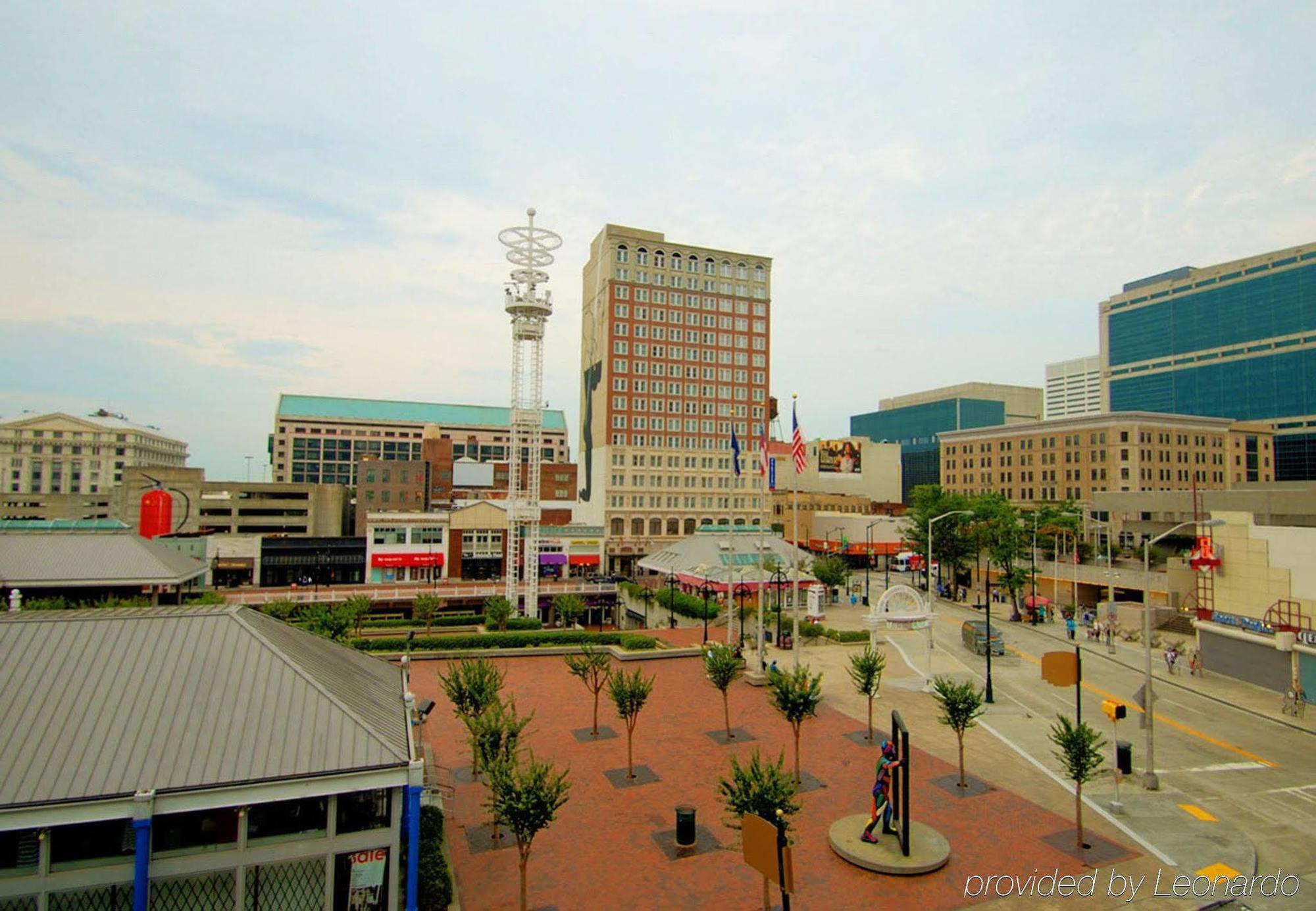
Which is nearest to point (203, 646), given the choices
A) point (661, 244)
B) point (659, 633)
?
point (659, 633)

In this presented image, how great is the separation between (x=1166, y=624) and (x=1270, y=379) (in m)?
120

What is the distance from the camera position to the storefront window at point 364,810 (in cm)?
1405

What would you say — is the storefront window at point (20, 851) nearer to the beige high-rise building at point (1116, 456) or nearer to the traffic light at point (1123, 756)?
the traffic light at point (1123, 756)

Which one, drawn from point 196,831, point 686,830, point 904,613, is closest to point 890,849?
point 686,830

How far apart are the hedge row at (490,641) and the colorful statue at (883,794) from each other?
981 inches

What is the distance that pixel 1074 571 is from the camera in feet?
208

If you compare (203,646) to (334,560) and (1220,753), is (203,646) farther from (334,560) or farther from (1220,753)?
(334,560)

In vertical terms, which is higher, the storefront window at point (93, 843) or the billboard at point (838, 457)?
the billboard at point (838, 457)

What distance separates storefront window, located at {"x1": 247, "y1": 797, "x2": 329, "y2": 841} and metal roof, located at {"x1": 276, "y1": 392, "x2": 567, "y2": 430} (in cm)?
14919

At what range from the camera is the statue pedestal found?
1706 cm

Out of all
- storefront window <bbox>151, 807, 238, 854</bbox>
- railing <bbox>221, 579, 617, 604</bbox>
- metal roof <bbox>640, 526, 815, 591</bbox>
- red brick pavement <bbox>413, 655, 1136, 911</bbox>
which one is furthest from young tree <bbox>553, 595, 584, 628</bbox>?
storefront window <bbox>151, 807, 238, 854</bbox>

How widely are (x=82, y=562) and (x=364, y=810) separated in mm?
36693

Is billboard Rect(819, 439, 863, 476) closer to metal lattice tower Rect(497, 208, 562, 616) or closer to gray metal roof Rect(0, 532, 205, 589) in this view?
metal lattice tower Rect(497, 208, 562, 616)

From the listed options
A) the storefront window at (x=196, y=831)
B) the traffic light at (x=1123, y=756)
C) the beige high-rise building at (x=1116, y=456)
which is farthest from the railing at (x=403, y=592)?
the beige high-rise building at (x=1116, y=456)
